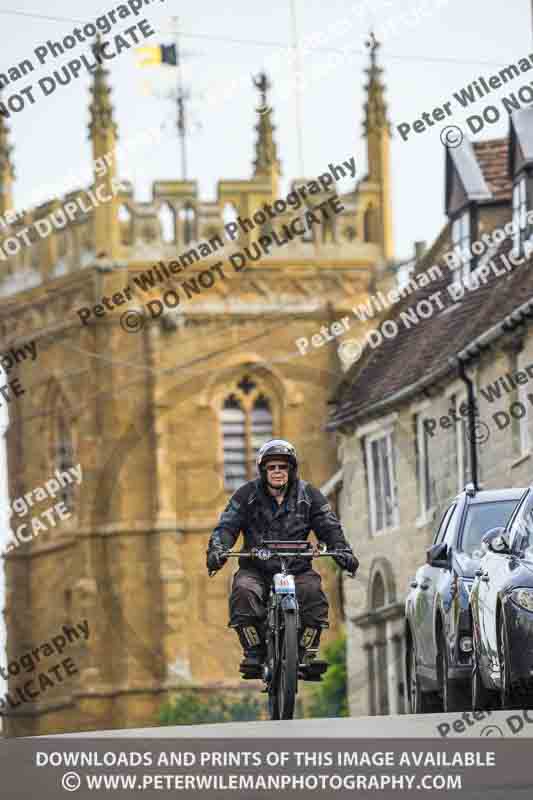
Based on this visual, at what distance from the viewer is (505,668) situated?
667 inches

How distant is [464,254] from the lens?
1764 inches

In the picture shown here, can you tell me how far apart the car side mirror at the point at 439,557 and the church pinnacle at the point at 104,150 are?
58480 millimetres

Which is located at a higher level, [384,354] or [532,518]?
[384,354]

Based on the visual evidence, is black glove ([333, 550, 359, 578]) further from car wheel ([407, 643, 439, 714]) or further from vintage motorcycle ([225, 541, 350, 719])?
car wheel ([407, 643, 439, 714])

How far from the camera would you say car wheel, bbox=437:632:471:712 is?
20.0 m

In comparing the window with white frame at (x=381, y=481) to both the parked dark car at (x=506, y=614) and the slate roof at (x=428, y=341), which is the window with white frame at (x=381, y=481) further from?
the parked dark car at (x=506, y=614)

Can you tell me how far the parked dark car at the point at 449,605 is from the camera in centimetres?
1991

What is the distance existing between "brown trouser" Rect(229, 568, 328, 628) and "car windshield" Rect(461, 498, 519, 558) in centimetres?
279

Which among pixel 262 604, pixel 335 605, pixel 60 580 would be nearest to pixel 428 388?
pixel 262 604

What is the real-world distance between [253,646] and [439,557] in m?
2.56
